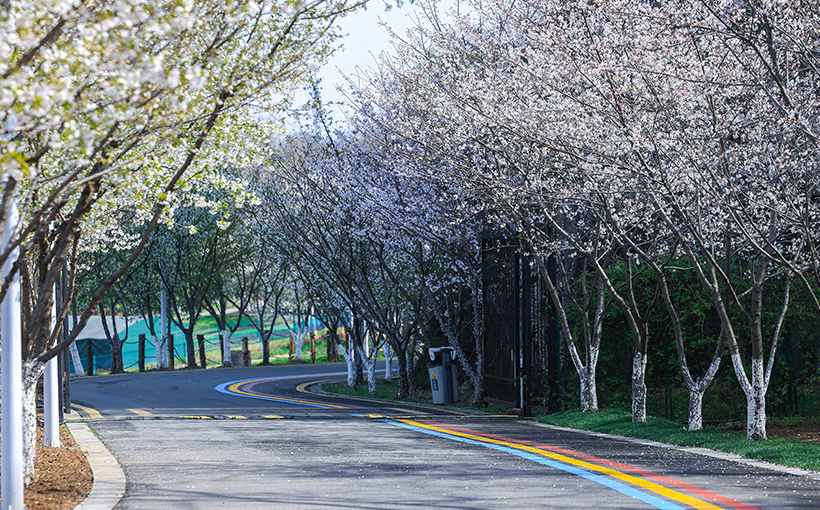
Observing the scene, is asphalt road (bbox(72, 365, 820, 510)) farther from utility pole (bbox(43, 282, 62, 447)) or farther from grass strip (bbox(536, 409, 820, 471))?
utility pole (bbox(43, 282, 62, 447))

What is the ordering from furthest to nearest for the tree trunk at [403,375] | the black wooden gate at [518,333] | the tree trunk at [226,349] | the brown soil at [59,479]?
the tree trunk at [226,349] → the tree trunk at [403,375] → the black wooden gate at [518,333] → the brown soil at [59,479]

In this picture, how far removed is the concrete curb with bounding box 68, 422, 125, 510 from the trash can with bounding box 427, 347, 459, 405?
9.36 metres

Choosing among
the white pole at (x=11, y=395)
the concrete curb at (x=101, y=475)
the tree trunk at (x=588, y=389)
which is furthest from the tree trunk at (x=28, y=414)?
the tree trunk at (x=588, y=389)

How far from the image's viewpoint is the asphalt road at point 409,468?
21.6 ft

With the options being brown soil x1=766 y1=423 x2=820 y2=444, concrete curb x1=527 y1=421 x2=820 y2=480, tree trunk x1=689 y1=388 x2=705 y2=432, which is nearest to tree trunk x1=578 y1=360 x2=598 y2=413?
concrete curb x1=527 y1=421 x2=820 y2=480

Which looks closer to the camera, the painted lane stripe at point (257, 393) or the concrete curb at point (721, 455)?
the concrete curb at point (721, 455)

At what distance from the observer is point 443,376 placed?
63.3 ft

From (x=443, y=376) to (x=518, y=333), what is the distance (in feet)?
13.3

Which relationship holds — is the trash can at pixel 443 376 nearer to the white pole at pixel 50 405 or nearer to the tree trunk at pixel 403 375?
the tree trunk at pixel 403 375

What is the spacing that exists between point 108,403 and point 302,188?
7.33m

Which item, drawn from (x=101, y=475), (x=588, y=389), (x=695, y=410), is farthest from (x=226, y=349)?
(x=101, y=475)

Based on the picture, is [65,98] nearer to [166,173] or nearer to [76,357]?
[166,173]

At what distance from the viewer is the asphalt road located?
659 cm

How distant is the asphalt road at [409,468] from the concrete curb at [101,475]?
117mm
